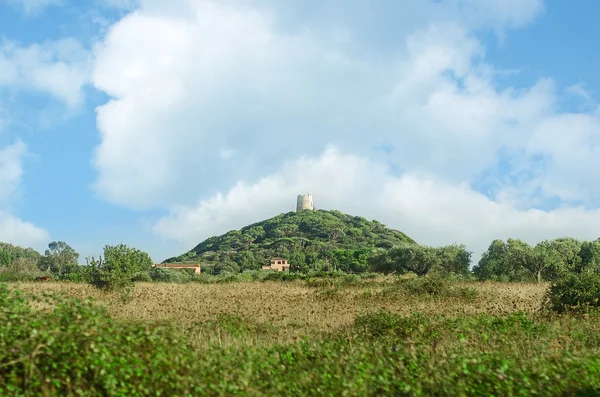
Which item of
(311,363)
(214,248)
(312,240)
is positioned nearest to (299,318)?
(311,363)

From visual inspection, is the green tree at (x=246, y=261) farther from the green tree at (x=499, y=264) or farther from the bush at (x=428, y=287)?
the bush at (x=428, y=287)

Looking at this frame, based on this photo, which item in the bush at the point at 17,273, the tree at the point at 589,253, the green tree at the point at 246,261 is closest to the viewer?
the bush at the point at 17,273

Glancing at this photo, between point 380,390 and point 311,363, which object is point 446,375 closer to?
point 380,390

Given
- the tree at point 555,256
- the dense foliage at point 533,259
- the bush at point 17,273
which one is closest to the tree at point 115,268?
the bush at point 17,273

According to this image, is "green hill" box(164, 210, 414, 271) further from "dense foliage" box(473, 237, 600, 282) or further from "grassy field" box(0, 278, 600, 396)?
"grassy field" box(0, 278, 600, 396)

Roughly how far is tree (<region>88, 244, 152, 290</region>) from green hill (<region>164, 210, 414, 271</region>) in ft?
234

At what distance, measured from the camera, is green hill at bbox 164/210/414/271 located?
108 meters

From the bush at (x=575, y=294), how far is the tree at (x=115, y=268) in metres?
18.5

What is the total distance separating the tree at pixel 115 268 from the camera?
74.4 feet

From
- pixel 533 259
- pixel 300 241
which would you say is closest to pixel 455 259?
pixel 533 259

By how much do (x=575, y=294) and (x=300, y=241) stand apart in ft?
404

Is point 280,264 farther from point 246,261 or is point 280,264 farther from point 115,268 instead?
point 115,268

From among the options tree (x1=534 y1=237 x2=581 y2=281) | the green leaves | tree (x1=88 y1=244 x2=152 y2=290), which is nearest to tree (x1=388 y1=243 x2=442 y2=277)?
the green leaves

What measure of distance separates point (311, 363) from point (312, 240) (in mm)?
133614
